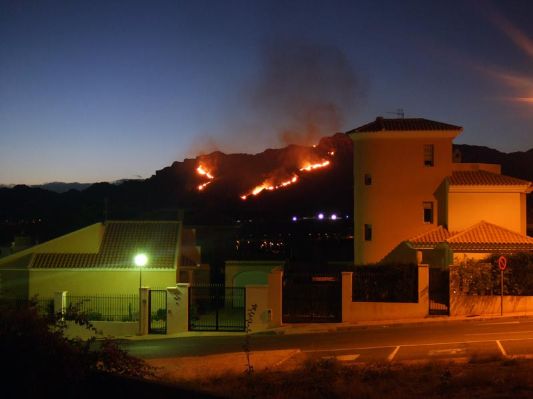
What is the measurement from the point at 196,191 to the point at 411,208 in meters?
60.3

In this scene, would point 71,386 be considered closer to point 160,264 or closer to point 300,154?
point 160,264

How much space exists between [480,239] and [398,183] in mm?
5801

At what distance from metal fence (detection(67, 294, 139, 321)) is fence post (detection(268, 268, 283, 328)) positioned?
252 inches

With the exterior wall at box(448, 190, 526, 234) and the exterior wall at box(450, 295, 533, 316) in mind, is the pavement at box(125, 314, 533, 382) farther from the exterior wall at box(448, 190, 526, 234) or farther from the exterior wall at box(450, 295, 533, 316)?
the exterior wall at box(448, 190, 526, 234)

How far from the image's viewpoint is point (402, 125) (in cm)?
3606

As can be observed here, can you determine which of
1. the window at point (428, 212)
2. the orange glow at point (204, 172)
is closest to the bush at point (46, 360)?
the window at point (428, 212)

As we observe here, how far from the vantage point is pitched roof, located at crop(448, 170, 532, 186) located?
34.0 m

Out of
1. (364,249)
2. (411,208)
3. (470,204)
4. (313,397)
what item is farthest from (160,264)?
(313,397)

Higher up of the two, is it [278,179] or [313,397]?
[278,179]

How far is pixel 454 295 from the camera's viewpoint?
83.7 feet

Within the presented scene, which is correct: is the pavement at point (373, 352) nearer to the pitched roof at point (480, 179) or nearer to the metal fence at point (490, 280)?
the metal fence at point (490, 280)

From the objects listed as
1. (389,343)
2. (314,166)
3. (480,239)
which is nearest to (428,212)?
(480,239)

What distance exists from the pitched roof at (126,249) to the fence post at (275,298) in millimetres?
7462

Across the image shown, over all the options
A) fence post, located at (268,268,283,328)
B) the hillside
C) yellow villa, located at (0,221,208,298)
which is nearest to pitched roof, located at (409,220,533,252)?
fence post, located at (268,268,283,328)
